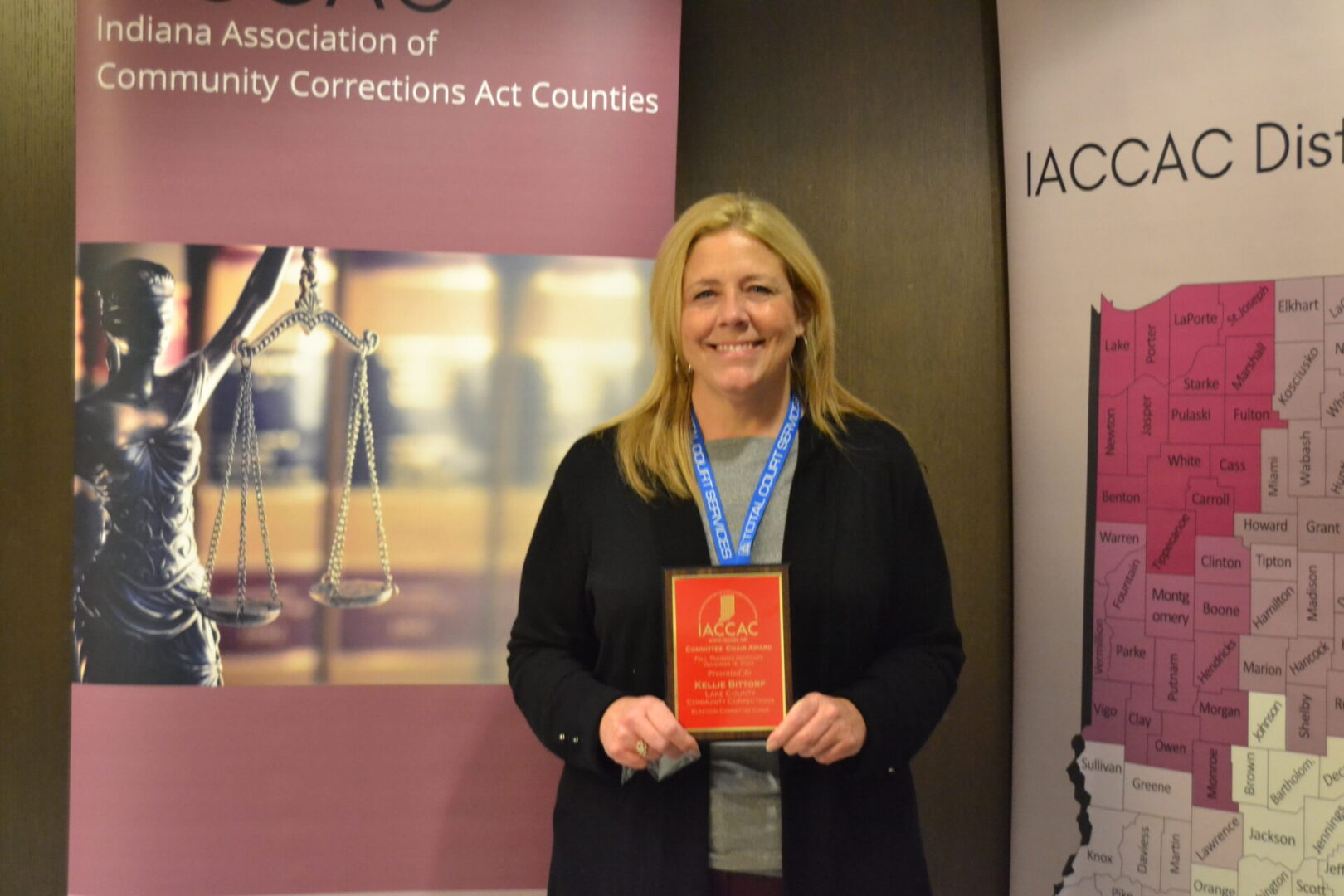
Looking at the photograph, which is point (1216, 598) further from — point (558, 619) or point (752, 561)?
point (558, 619)

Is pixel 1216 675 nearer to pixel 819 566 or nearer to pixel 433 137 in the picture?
pixel 819 566

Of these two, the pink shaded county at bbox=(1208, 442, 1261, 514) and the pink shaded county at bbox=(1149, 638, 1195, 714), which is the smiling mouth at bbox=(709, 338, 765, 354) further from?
the pink shaded county at bbox=(1149, 638, 1195, 714)

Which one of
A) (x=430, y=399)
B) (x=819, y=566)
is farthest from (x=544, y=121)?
(x=819, y=566)

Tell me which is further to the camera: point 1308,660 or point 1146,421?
point 1146,421

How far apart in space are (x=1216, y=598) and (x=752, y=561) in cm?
115

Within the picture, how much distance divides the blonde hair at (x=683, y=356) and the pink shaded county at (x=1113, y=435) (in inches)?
31.7

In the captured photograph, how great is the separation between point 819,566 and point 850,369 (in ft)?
3.82

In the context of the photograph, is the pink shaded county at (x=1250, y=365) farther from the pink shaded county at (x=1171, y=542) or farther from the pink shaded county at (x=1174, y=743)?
the pink shaded county at (x=1174, y=743)

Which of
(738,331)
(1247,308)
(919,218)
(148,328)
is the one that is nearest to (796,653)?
(738,331)

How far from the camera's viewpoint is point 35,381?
2469mm

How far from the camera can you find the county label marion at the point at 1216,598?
2.09 metres

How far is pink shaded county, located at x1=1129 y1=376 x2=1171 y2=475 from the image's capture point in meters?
2.29

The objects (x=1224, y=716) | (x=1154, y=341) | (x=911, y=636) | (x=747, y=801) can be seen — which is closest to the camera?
(x=747, y=801)

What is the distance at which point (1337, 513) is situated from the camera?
2.07 meters
